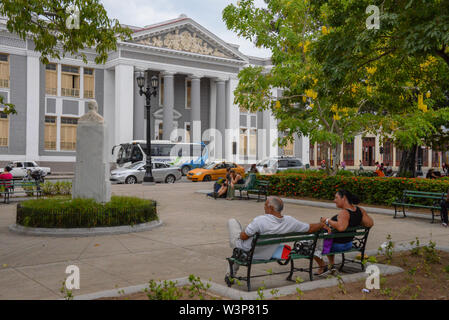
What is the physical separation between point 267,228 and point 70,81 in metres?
A: 37.2

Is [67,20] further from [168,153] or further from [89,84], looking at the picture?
[89,84]

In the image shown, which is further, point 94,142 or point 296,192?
point 296,192

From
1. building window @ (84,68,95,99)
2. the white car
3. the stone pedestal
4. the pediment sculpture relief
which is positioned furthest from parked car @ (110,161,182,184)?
the stone pedestal

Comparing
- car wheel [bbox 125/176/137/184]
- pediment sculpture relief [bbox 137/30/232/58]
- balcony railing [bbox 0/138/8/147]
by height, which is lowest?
car wheel [bbox 125/176/137/184]

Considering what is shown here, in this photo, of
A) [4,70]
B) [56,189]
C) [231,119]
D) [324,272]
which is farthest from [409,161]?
[4,70]

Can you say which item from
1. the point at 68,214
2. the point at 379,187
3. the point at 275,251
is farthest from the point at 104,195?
the point at 379,187

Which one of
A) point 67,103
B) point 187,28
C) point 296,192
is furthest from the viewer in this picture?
point 187,28

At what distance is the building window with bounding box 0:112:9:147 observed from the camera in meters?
35.3

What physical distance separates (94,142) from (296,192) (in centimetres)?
953

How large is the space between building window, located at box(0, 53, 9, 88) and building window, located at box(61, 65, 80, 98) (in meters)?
4.48

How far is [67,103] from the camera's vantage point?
3884 centimetres

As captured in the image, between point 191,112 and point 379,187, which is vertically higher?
point 191,112

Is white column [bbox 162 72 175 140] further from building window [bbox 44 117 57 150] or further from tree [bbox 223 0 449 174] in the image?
tree [bbox 223 0 449 174]
